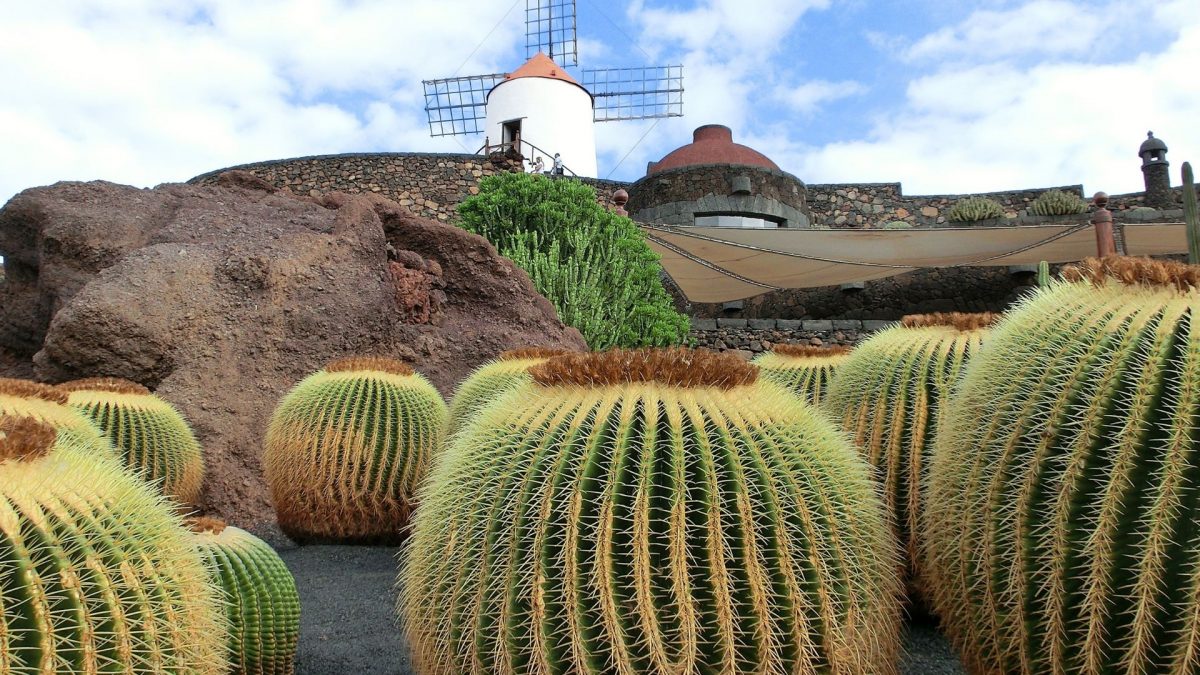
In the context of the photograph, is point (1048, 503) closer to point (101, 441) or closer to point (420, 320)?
point (101, 441)

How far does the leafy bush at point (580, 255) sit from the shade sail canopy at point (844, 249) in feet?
7.50

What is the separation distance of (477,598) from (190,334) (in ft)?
14.9

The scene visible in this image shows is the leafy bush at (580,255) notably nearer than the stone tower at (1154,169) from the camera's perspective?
Yes

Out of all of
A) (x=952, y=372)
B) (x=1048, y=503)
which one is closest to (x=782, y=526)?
(x=1048, y=503)

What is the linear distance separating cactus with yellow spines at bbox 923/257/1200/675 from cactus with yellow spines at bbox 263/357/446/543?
2958 millimetres

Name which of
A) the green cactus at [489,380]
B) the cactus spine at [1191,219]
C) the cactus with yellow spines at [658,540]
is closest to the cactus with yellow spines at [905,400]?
the cactus with yellow spines at [658,540]

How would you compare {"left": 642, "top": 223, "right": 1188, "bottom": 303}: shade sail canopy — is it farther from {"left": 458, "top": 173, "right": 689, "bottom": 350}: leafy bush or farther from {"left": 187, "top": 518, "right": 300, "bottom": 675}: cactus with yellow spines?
{"left": 187, "top": 518, "right": 300, "bottom": 675}: cactus with yellow spines

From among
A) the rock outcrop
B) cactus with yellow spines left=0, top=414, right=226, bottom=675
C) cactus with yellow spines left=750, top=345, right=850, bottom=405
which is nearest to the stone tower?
the rock outcrop

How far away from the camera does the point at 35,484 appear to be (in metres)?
1.61

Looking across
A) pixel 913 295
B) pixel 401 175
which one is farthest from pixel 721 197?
pixel 401 175

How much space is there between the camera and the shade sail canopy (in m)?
11.9

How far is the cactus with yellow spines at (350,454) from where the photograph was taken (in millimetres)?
4277

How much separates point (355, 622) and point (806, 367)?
A: 2190mm

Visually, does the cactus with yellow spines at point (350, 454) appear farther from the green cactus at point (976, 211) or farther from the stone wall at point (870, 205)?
the stone wall at point (870, 205)
